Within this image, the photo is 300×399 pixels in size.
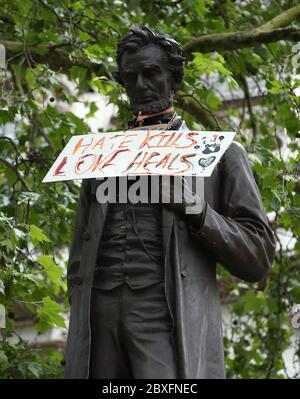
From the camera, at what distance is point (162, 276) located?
539 cm

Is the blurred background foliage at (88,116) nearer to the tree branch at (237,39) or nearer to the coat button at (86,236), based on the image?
the tree branch at (237,39)

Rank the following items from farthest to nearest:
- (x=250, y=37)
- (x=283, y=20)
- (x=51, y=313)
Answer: (x=283, y=20) → (x=250, y=37) → (x=51, y=313)

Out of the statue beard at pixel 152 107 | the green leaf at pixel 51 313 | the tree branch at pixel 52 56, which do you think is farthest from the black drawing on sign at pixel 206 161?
the tree branch at pixel 52 56

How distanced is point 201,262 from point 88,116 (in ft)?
27.2

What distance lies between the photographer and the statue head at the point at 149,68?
228 inches

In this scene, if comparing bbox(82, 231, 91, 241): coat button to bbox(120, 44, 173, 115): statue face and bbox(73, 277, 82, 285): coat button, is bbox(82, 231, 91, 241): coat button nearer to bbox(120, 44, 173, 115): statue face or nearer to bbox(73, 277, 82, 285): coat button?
bbox(73, 277, 82, 285): coat button

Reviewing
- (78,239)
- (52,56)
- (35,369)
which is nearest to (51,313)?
(35,369)

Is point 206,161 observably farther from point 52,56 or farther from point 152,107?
point 52,56

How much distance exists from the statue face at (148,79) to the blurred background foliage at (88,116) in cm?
265

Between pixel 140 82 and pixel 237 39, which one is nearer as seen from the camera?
pixel 140 82

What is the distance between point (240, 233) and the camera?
549 cm

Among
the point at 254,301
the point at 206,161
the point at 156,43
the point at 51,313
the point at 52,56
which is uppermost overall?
the point at 52,56

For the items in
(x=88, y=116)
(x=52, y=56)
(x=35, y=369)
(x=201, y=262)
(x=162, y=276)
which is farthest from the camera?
(x=88, y=116)
